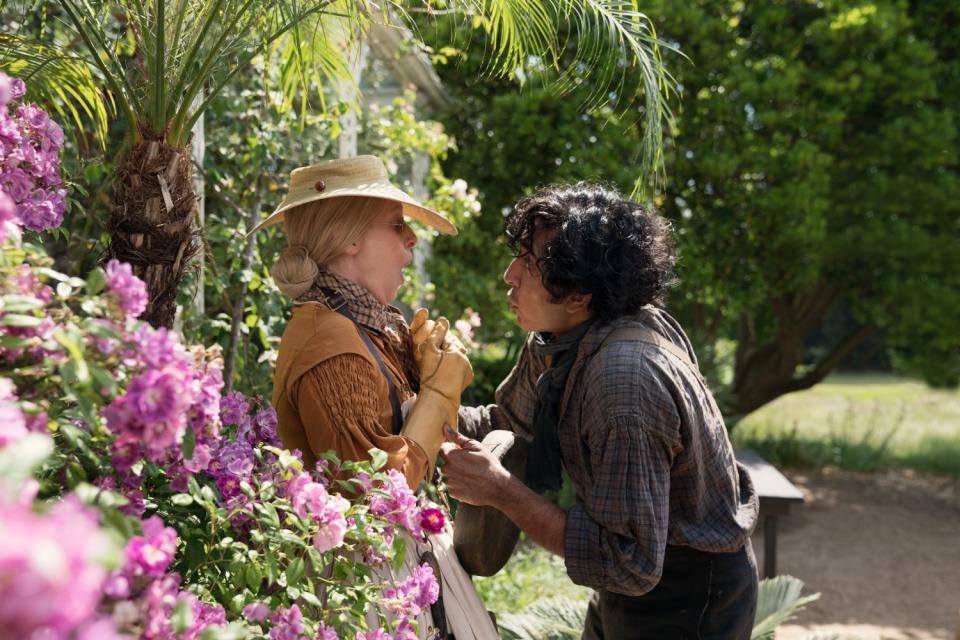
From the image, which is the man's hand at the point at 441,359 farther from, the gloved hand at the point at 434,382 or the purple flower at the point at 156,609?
the purple flower at the point at 156,609

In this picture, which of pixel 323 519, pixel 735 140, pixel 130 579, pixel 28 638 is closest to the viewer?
pixel 28 638

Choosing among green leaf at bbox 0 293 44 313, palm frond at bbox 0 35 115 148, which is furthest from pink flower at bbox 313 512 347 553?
palm frond at bbox 0 35 115 148

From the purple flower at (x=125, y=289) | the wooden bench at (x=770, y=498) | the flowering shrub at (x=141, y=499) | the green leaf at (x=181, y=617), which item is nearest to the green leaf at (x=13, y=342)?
the flowering shrub at (x=141, y=499)

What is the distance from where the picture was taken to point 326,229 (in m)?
1.95

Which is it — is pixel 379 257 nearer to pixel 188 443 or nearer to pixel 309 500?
pixel 309 500

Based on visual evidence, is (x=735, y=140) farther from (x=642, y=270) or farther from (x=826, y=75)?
(x=642, y=270)

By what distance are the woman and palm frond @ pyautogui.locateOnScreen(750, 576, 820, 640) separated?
5.37 ft

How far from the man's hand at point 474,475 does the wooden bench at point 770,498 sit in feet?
9.47

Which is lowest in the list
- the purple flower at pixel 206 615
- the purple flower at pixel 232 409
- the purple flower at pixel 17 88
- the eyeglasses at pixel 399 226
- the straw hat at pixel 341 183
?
the purple flower at pixel 206 615

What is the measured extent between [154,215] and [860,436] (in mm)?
11532

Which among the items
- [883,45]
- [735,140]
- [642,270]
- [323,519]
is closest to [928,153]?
[883,45]

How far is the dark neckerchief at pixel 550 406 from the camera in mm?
2031

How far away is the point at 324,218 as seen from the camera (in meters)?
1.96

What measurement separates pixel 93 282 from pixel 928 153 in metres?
8.23
